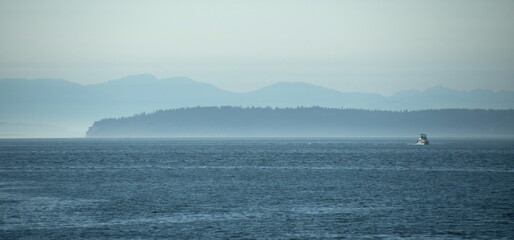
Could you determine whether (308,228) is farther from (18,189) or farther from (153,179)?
(153,179)

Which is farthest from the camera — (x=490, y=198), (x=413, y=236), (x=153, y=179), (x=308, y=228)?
(x=153, y=179)

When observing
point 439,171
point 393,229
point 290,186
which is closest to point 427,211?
point 393,229

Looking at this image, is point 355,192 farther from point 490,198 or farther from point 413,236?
point 413,236

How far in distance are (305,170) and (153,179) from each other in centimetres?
2900

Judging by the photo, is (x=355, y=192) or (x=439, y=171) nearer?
(x=355, y=192)

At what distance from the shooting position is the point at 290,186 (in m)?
81.9

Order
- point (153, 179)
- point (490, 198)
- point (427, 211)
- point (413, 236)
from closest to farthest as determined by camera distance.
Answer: point (413, 236), point (427, 211), point (490, 198), point (153, 179)

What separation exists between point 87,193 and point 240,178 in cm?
2686

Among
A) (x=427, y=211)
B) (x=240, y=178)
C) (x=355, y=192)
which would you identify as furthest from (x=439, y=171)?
(x=427, y=211)

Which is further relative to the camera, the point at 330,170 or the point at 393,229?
the point at 330,170

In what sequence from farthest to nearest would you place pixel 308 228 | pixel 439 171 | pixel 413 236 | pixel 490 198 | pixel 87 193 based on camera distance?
pixel 439 171 < pixel 87 193 < pixel 490 198 < pixel 308 228 < pixel 413 236

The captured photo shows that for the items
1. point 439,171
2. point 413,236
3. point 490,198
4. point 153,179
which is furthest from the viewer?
point 439,171

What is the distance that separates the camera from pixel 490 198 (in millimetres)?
67250

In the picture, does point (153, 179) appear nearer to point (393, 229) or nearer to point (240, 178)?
point (240, 178)
